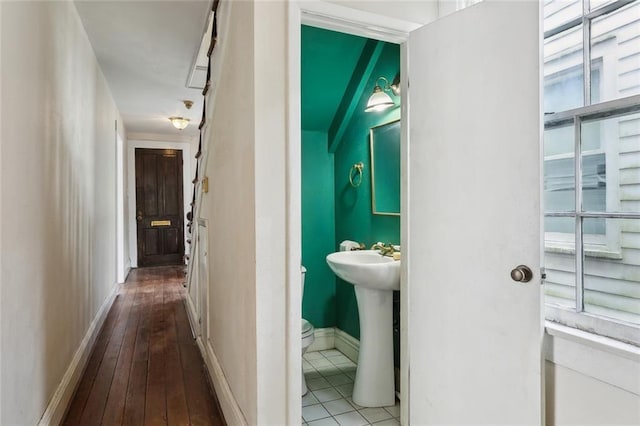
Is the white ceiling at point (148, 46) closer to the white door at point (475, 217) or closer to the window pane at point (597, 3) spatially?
the white door at point (475, 217)

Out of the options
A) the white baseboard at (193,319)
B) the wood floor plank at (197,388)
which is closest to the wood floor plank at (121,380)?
the wood floor plank at (197,388)

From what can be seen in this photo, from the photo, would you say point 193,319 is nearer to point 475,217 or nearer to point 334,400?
point 334,400

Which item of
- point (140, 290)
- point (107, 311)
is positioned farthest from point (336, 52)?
point (140, 290)

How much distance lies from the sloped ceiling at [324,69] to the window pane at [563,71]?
134 cm

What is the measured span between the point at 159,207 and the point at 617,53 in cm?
724

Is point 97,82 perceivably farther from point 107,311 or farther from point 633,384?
point 633,384

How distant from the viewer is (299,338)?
1559mm

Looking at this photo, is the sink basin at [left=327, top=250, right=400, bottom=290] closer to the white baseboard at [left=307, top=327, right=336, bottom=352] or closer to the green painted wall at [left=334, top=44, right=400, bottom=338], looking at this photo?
the green painted wall at [left=334, top=44, right=400, bottom=338]

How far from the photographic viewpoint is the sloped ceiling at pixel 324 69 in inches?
95.0

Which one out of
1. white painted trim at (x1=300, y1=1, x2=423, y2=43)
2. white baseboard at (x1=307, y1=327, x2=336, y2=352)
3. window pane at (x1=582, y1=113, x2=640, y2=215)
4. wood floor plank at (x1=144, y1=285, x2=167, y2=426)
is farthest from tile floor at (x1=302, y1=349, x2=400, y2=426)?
white painted trim at (x1=300, y1=1, x2=423, y2=43)

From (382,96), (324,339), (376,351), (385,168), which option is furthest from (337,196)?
(376,351)

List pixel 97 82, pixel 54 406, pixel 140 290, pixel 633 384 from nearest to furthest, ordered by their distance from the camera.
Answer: pixel 633 384
pixel 54 406
pixel 97 82
pixel 140 290

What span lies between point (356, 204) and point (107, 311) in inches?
115

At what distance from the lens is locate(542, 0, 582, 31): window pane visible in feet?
4.25
